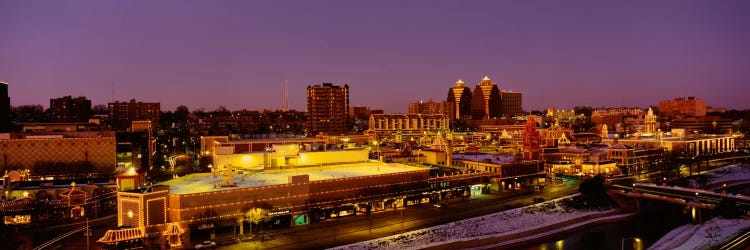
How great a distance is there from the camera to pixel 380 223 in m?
43.8

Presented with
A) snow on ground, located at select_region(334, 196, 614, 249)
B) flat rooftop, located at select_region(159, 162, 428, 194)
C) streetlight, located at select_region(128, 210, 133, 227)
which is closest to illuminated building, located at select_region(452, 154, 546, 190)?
snow on ground, located at select_region(334, 196, 614, 249)

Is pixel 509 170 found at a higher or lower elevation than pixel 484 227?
higher

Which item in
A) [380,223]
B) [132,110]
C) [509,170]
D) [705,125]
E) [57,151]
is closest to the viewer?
[380,223]

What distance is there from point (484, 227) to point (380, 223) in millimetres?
8550

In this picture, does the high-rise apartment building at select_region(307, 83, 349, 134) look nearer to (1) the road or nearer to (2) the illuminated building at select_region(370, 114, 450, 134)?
(2) the illuminated building at select_region(370, 114, 450, 134)

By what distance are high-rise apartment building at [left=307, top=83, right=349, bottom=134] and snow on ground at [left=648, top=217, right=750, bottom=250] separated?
102 m

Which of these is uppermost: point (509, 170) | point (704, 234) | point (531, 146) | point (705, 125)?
point (705, 125)

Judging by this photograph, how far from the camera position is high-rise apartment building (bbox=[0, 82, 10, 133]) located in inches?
3158

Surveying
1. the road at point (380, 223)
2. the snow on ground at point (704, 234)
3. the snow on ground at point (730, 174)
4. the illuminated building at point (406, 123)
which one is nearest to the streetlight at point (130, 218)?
the road at point (380, 223)

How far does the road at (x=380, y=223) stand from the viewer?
3770 cm

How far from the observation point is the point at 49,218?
43656 millimetres

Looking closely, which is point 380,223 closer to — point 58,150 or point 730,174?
point 58,150

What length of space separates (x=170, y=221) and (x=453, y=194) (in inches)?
1138

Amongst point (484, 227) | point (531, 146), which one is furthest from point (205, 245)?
point (531, 146)
